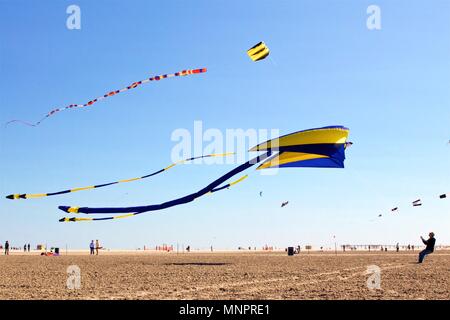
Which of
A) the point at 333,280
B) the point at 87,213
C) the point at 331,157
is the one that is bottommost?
the point at 333,280

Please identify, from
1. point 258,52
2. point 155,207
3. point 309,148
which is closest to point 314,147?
point 309,148

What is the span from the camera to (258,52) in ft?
45.7

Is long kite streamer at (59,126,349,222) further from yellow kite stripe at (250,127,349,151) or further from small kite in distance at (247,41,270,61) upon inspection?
small kite in distance at (247,41,270,61)

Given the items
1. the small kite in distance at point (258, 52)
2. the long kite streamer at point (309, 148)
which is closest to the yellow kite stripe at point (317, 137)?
the long kite streamer at point (309, 148)

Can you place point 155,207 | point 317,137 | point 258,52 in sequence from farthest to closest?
point 317,137, point 258,52, point 155,207

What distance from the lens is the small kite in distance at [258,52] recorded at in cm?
1356

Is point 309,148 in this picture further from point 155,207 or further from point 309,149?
point 155,207
